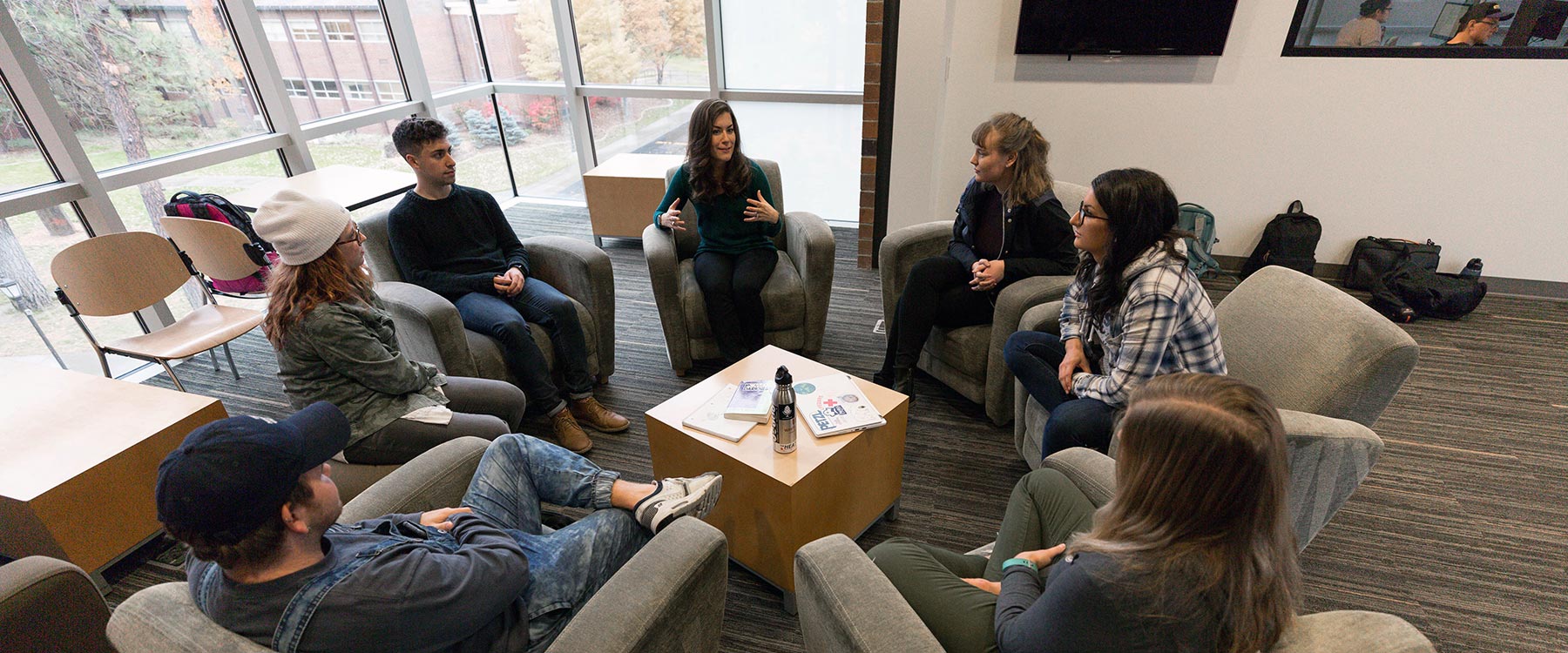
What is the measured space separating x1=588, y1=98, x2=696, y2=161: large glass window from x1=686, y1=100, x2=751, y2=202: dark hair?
6.99 ft

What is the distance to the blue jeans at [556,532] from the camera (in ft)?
4.42

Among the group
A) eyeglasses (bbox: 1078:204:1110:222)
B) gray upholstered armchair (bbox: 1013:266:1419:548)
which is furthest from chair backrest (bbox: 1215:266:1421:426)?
eyeglasses (bbox: 1078:204:1110:222)

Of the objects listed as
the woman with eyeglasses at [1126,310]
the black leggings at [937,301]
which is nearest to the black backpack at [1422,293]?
the black leggings at [937,301]

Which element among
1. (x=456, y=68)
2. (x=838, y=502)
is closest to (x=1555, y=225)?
(x=838, y=502)

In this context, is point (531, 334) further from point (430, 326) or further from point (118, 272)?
point (118, 272)

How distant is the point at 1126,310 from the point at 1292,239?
2.79m

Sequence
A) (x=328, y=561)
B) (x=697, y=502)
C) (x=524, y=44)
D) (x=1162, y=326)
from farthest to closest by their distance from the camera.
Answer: (x=524, y=44)
(x=1162, y=326)
(x=697, y=502)
(x=328, y=561)

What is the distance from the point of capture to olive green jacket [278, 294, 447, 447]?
1.78 meters

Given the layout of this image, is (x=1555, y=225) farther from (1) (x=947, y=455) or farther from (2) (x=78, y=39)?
(2) (x=78, y=39)

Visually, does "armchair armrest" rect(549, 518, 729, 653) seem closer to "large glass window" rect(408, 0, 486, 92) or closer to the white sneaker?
the white sneaker

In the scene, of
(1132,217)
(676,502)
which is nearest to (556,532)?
(676,502)

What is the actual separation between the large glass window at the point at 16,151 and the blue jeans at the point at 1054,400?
418 cm

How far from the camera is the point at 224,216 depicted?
11.1 feet

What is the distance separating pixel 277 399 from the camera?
9.99ft
